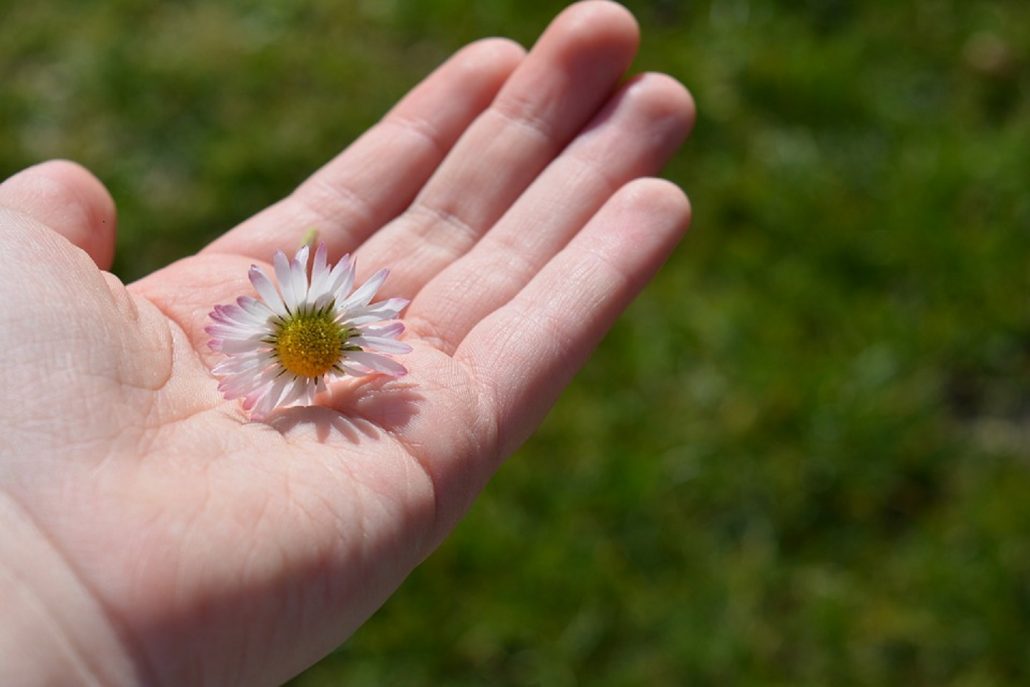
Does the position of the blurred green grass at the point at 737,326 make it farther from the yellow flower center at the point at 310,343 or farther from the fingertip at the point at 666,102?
the yellow flower center at the point at 310,343

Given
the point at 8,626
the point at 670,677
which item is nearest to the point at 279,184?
the point at 670,677

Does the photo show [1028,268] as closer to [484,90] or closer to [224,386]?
[484,90]

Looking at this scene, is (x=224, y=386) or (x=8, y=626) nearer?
(x=8, y=626)

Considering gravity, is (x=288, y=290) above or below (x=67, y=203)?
below

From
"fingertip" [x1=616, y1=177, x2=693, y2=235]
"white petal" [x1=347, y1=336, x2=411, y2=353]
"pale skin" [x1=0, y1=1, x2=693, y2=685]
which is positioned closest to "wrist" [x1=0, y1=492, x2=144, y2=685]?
"pale skin" [x1=0, y1=1, x2=693, y2=685]

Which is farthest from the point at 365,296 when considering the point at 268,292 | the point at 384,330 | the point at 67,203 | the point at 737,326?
the point at 737,326

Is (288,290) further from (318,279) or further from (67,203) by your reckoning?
(67,203)
